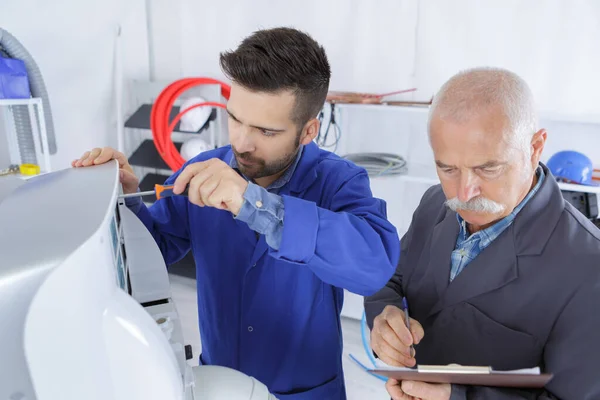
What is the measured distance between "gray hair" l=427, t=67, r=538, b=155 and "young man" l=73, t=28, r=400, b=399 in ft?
0.82

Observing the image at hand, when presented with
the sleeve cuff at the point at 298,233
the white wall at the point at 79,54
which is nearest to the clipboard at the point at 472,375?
the sleeve cuff at the point at 298,233

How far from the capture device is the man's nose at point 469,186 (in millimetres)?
938

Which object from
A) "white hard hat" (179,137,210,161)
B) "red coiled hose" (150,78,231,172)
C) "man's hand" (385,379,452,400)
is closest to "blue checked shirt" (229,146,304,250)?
"man's hand" (385,379,452,400)

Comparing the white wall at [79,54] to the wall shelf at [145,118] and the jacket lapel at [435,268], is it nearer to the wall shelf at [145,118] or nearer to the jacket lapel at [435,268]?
the wall shelf at [145,118]

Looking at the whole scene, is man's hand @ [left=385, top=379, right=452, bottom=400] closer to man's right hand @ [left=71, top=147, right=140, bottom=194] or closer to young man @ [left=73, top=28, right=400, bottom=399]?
young man @ [left=73, top=28, right=400, bottom=399]

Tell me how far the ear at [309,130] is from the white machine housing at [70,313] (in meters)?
0.51

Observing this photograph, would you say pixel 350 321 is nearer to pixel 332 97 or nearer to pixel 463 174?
pixel 332 97

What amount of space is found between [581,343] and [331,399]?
0.59 m

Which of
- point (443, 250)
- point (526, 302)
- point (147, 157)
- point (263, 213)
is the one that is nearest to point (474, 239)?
point (443, 250)

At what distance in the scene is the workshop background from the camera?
2443mm

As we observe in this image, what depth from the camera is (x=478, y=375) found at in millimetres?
723

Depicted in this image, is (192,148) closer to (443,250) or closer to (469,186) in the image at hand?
(443,250)

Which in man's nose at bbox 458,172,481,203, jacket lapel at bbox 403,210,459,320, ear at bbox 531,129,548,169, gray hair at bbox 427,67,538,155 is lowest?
jacket lapel at bbox 403,210,459,320

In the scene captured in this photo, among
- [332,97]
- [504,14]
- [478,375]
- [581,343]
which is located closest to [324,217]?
[478,375]
